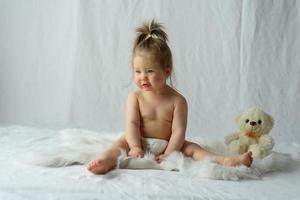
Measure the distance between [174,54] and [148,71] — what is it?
23.5 inches

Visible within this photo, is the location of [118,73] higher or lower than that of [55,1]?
lower

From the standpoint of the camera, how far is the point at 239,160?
4.07 ft

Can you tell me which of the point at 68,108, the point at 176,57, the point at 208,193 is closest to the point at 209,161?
the point at 208,193

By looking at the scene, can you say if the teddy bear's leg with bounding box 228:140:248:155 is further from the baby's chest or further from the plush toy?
the baby's chest

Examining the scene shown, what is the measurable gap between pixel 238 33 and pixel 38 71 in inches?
32.9

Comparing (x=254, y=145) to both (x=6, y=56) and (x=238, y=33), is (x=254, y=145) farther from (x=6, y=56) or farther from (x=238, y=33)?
(x=6, y=56)

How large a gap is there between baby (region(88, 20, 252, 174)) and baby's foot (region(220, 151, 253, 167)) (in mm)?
30

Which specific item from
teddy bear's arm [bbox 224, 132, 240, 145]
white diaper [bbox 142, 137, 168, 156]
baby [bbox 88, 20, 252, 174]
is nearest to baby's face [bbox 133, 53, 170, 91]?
baby [bbox 88, 20, 252, 174]

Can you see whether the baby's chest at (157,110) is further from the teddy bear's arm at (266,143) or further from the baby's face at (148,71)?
the teddy bear's arm at (266,143)

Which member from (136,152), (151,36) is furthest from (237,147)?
(151,36)

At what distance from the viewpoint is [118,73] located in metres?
1.97

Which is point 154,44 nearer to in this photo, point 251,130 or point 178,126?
point 178,126

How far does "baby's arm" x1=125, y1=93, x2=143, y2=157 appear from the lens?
1.36 metres

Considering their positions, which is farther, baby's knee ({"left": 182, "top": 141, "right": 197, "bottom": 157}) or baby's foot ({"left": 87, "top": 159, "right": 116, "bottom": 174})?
baby's knee ({"left": 182, "top": 141, "right": 197, "bottom": 157})
